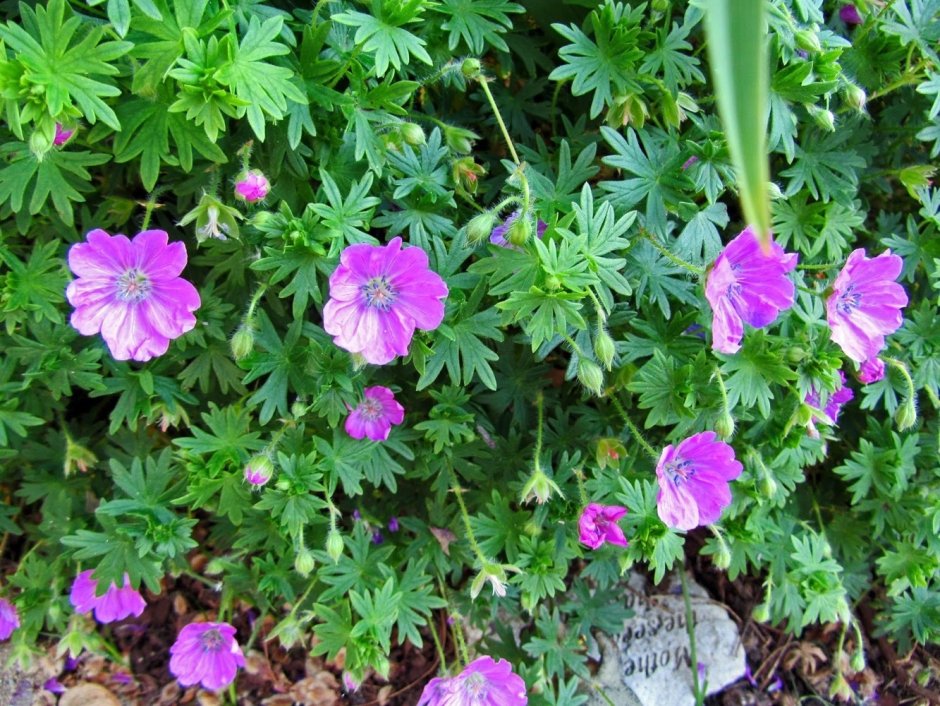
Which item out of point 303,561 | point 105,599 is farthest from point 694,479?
point 105,599

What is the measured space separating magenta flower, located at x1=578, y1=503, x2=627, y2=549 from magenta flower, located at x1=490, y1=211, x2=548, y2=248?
65 cm

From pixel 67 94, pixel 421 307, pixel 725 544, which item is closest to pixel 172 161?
pixel 67 94

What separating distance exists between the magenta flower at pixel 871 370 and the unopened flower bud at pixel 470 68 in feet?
3.98

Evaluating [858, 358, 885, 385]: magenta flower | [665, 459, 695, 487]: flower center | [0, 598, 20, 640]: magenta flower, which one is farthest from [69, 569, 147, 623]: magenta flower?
[858, 358, 885, 385]: magenta flower

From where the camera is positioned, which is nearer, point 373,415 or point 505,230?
point 505,230

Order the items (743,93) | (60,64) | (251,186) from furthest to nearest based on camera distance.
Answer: (251,186) → (60,64) → (743,93)

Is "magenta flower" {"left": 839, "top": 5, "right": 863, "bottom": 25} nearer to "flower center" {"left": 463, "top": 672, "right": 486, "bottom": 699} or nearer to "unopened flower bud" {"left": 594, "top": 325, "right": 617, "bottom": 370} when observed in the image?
"unopened flower bud" {"left": 594, "top": 325, "right": 617, "bottom": 370}

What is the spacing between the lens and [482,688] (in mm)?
2102

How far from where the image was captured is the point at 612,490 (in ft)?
6.91

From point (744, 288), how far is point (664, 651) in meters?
1.26

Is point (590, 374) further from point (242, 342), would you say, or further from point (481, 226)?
point (242, 342)

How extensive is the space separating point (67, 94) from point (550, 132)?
1333mm

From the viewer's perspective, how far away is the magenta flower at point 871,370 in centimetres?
218

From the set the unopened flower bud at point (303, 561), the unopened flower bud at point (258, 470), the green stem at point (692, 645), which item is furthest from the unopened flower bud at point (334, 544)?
the green stem at point (692, 645)
